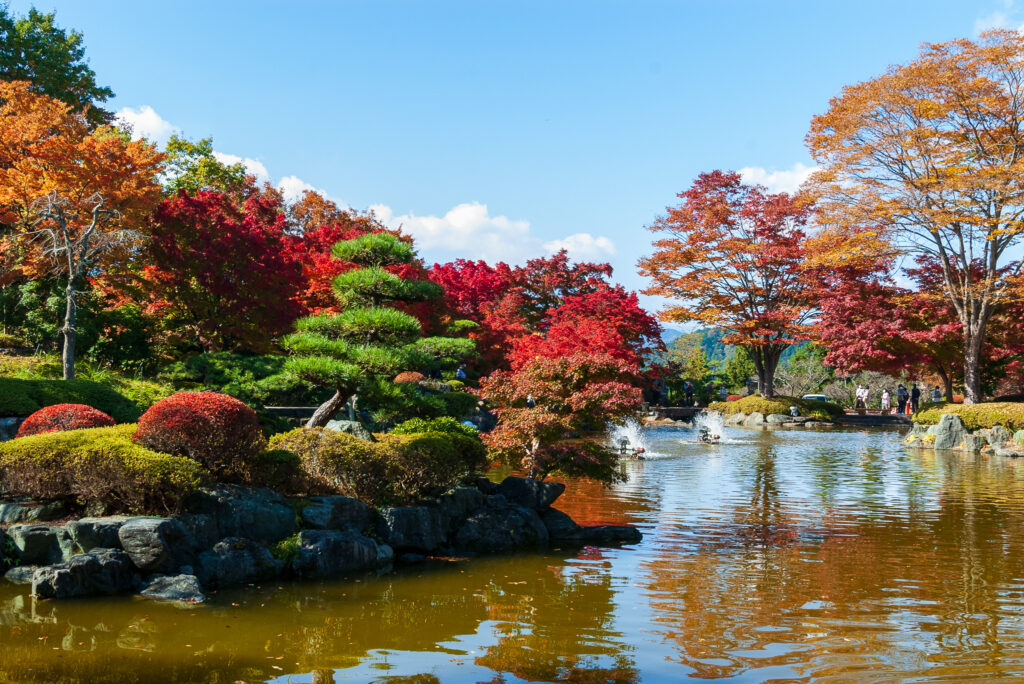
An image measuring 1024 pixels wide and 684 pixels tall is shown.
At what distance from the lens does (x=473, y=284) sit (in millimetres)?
28828

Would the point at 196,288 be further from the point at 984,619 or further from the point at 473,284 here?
the point at 984,619

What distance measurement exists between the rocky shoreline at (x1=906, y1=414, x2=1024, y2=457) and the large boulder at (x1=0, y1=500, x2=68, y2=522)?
72.2ft

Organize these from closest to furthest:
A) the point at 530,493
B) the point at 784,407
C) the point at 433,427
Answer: the point at 530,493, the point at 433,427, the point at 784,407

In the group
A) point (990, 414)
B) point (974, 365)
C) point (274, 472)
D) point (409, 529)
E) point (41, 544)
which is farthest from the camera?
point (974, 365)

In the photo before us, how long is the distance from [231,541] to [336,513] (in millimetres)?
1169

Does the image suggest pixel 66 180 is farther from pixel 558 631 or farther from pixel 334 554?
pixel 558 631

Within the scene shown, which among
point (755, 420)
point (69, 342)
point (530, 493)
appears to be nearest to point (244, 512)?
point (530, 493)

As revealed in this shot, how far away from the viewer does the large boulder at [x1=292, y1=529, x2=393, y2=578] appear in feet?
25.3

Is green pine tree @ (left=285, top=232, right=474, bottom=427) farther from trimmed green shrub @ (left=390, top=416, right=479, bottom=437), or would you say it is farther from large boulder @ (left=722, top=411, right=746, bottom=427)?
large boulder @ (left=722, top=411, right=746, bottom=427)

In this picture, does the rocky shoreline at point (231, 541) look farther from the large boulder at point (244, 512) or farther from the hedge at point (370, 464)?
the hedge at point (370, 464)

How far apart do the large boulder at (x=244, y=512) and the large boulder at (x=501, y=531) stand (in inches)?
85.3

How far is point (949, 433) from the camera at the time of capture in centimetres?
2314

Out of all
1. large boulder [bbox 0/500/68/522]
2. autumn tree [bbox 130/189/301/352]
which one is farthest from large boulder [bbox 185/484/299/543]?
autumn tree [bbox 130/189/301/352]

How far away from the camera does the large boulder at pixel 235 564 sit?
283 inches
